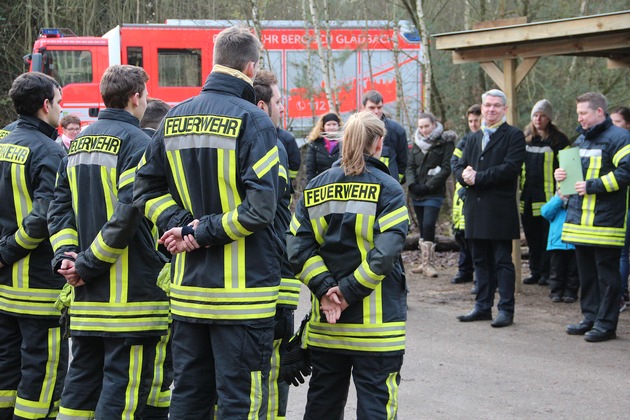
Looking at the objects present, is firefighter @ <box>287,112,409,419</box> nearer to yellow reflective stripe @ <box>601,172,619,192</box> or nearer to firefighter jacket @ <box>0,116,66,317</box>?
firefighter jacket @ <box>0,116,66,317</box>

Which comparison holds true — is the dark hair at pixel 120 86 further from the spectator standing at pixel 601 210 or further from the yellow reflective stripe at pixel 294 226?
the spectator standing at pixel 601 210

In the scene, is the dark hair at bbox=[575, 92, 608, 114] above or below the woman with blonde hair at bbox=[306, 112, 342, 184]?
above

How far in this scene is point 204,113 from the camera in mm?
4168

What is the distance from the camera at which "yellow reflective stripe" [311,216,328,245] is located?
4.73 m

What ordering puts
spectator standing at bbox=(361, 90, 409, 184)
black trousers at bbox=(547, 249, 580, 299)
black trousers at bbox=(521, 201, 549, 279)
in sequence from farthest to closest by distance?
black trousers at bbox=(521, 201, 549, 279) < black trousers at bbox=(547, 249, 580, 299) < spectator standing at bbox=(361, 90, 409, 184)

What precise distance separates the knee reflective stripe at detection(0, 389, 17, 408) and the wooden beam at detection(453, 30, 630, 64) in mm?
6877

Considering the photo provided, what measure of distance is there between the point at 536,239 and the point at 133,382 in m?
7.27

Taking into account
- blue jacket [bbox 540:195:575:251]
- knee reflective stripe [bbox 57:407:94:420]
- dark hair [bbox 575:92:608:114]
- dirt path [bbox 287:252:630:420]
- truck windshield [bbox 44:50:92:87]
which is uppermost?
truck windshield [bbox 44:50:92:87]

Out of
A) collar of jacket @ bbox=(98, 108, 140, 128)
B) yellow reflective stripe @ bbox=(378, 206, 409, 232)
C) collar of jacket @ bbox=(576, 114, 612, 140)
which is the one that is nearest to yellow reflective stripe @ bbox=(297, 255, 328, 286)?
yellow reflective stripe @ bbox=(378, 206, 409, 232)

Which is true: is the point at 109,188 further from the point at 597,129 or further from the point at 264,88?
the point at 597,129

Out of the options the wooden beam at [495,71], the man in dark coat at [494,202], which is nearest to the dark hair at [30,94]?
the man in dark coat at [494,202]

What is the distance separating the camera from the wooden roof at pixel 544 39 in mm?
8844

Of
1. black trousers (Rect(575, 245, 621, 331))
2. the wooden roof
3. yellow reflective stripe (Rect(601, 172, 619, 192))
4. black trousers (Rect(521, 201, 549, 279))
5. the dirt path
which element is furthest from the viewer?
black trousers (Rect(521, 201, 549, 279))

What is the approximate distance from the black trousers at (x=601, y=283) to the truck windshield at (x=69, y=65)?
47.7 ft
